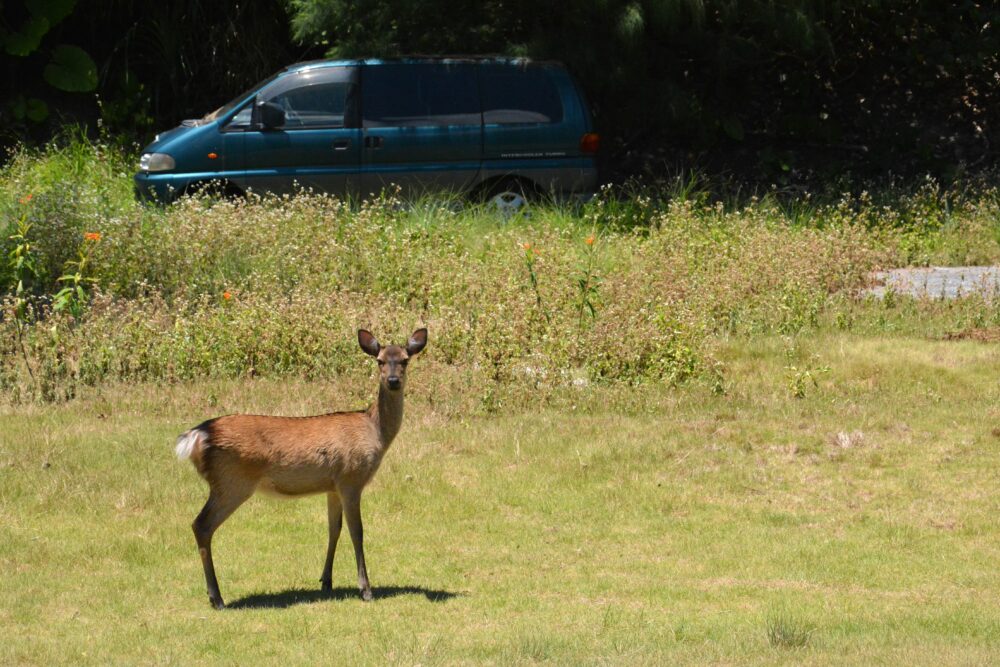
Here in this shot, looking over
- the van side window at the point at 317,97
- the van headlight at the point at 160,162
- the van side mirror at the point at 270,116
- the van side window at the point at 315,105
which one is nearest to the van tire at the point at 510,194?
the van side window at the point at 317,97

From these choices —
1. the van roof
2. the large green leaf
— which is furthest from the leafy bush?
the large green leaf

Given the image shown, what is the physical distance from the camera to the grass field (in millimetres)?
6824

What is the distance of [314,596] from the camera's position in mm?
7617

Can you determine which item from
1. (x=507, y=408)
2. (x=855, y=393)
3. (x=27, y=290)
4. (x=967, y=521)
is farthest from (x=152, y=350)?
(x=967, y=521)

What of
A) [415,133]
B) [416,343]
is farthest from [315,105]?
[416,343]

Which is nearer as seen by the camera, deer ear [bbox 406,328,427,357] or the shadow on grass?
the shadow on grass

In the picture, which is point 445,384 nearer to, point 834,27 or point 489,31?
point 489,31

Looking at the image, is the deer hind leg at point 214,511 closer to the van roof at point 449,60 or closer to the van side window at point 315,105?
the van side window at point 315,105

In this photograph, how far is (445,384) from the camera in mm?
11234

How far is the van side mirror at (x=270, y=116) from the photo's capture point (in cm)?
1627

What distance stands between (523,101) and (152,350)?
6707 mm

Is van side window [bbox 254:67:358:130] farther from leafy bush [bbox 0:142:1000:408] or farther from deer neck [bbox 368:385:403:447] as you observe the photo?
deer neck [bbox 368:385:403:447]

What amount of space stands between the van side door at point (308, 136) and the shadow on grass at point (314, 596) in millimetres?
9215

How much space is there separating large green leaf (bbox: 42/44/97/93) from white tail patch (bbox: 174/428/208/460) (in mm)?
15560
